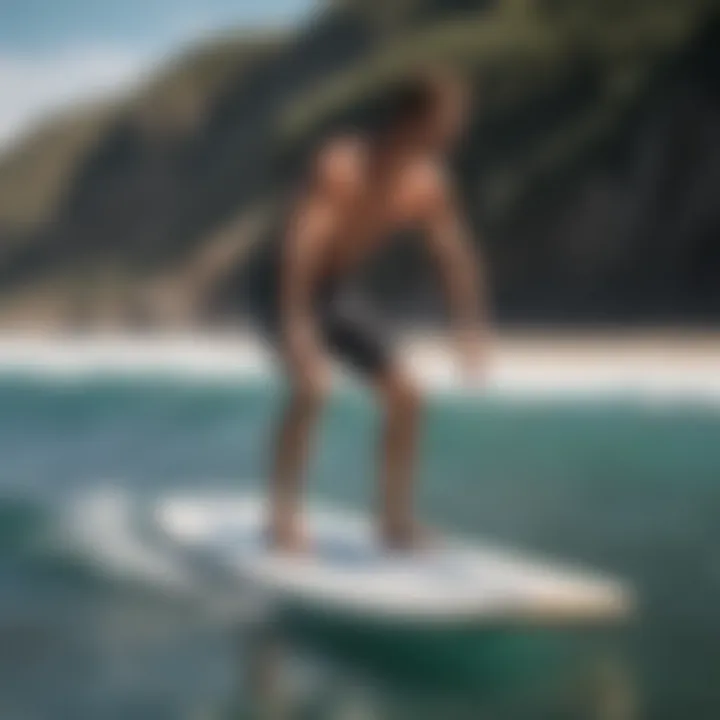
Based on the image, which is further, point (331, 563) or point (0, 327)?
point (0, 327)

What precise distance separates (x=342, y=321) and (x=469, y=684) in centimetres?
34

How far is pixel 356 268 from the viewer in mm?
1234

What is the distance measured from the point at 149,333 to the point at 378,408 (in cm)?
24

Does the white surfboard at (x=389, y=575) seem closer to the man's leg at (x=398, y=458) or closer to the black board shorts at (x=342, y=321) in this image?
the man's leg at (x=398, y=458)

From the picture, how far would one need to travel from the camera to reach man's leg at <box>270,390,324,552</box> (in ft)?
4.09

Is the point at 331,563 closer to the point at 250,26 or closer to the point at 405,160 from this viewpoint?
the point at 405,160

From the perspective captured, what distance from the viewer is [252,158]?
131 cm

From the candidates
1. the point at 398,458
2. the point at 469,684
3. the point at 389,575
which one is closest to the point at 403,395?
the point at 398,458

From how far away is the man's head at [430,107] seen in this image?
4.09 ft

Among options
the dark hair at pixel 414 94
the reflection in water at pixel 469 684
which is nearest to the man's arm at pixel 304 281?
the dark hair at pixel 414 94

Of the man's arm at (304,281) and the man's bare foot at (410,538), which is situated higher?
the man's arm at (304,281)

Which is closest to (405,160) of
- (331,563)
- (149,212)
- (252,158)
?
(252,158)

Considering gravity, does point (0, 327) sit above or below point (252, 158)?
below

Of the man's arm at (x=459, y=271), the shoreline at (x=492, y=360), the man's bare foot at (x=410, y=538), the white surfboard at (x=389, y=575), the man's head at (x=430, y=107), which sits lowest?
the white surfboard at (x=389, y=575)
